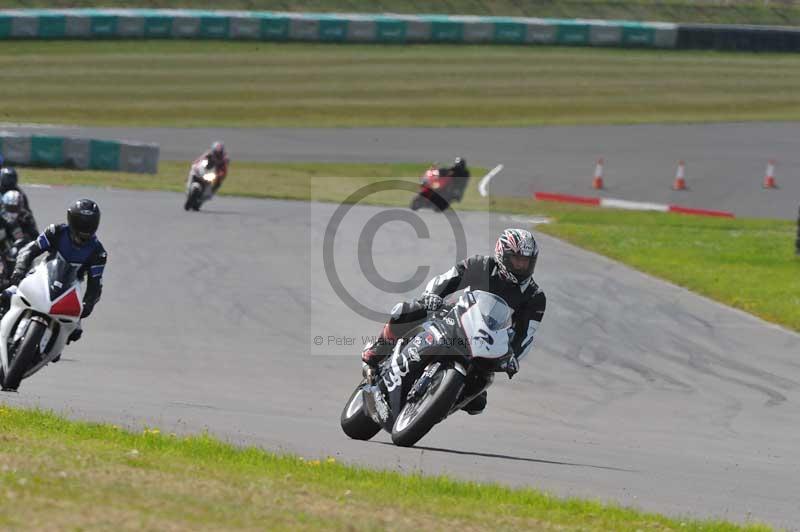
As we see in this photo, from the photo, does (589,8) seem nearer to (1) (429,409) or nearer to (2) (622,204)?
(2) (622,204)

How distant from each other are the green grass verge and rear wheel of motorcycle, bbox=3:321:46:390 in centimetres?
193

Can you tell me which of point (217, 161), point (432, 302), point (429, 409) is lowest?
point (217, 161)

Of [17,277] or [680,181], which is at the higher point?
[17,277]

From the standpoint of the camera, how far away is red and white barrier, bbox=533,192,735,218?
34844 millimetres

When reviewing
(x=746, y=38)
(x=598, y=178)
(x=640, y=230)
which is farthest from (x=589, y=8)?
Answer: (x=640, y=230)

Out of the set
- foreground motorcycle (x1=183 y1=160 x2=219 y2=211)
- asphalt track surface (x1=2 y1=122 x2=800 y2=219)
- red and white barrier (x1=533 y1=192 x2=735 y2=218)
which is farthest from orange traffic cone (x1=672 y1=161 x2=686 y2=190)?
foreground motorcycle (x1=183 y1=160 x2=219 y2=211)

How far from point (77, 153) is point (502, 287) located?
2904 cm

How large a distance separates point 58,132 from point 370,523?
40170 mm

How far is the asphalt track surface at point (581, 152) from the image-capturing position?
38.3m

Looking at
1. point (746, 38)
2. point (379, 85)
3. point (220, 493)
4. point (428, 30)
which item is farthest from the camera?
point (428, 30)

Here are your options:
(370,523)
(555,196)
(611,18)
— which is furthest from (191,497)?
(611,18)

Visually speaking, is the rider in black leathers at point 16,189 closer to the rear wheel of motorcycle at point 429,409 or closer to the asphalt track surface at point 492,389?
the asphalt track surface at point 492,389

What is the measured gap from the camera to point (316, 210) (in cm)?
3034

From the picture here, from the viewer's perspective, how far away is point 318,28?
59.5 meters
